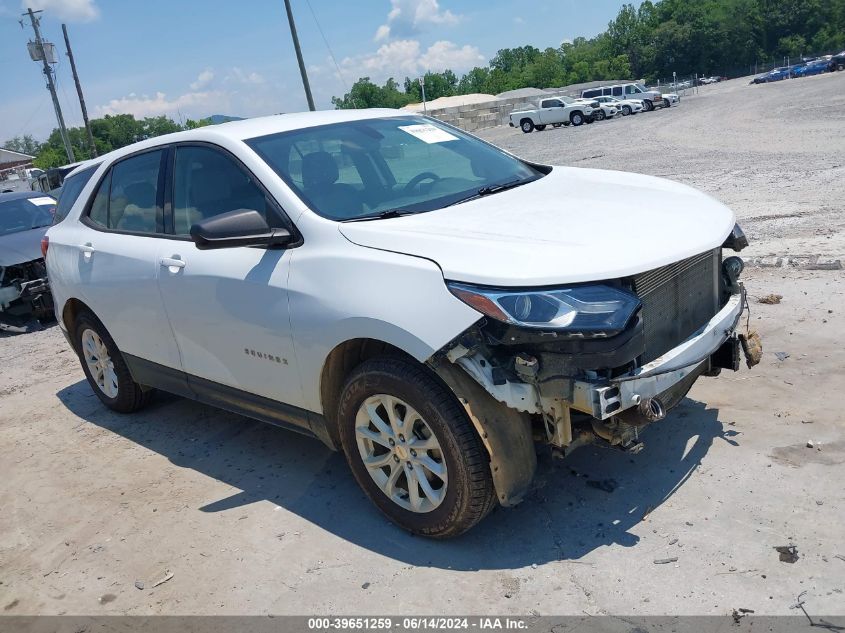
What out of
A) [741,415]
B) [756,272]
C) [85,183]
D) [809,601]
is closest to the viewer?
[809,601]

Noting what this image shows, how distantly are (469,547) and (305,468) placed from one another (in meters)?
1.38

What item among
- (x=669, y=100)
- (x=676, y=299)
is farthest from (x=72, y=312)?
(x=669, y=100)

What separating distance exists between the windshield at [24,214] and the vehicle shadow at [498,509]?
696cm

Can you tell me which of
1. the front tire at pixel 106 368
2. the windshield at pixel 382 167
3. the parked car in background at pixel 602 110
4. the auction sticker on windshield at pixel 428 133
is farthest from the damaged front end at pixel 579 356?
the parked car in background at pixel 602 110

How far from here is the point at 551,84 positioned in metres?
111

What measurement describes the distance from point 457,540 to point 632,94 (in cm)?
4407

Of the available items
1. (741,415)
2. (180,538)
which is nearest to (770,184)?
(741,415)

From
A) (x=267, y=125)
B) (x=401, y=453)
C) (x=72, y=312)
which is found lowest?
(x=401, y=453)

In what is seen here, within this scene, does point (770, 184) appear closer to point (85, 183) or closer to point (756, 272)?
point (756, 272)

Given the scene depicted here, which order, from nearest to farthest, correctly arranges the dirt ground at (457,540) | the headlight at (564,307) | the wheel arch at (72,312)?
the headlight at (564,307), the dirt ground at (457,540), the wheel arch at (72,312)

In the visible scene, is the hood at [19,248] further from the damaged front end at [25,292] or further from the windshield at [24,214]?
the windshield at [24,214]

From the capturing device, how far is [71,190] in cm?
582

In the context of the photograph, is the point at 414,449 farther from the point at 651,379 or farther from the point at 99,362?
the point at 99,362

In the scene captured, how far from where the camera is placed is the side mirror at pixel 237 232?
11.9 ft
